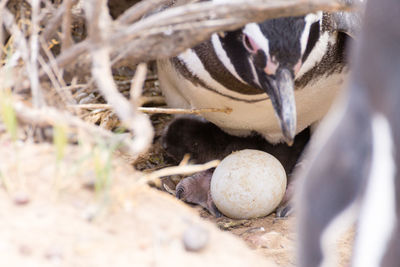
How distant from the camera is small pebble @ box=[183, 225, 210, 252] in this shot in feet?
3.54

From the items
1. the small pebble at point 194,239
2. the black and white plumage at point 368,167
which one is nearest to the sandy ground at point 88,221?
the small pebble at point 194,239

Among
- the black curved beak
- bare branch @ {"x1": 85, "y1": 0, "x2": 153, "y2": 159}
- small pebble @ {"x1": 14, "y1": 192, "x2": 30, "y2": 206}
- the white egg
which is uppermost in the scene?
bare branch @ {"x1": 85, "y1": 0, "x2": 153, "y2": 159}

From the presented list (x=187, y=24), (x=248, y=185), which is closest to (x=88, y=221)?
(x=187, y=24)

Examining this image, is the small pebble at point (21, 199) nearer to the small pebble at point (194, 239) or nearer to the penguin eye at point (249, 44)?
the small pebble at point (194, 239)

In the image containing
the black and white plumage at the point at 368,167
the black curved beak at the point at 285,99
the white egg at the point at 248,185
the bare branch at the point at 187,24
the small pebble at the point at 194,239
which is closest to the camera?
the black and white plumage at the point at 368,167

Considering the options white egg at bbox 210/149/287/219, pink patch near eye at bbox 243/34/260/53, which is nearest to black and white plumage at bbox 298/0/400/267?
pink patch near eye at bbox 243/34/260/53

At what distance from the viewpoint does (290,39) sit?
159 cm

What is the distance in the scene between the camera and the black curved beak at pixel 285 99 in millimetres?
1560

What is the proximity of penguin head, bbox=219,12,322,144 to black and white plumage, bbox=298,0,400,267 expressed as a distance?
1.94ft

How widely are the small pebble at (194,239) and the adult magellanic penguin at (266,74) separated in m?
0.51

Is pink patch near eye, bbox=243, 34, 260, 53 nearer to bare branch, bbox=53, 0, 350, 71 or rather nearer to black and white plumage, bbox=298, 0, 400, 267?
bare branch, bbox=53, 0, 350, 71

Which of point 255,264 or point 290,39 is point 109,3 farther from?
point 255,264

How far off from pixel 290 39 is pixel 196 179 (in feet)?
2.75

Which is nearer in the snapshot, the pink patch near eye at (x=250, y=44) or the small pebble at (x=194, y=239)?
the small pebble at (x=194, y=239)
